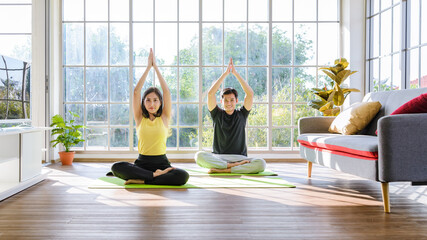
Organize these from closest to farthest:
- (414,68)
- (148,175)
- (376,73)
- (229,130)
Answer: (148,175) < (414,68) < (229,130) < (376,73)

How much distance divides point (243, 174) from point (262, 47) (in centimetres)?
216

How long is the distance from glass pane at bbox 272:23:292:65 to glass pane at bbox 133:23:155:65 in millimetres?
1802

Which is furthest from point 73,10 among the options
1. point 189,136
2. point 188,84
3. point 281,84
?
point 281,84

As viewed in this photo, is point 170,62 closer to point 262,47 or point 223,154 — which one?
point 262,47

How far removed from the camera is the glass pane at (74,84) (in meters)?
5.26

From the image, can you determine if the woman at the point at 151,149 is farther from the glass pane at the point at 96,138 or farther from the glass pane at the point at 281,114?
the glass pane at the point at 281,114

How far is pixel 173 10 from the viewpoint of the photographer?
527cm

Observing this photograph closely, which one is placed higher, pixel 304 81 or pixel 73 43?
pixel 73 43

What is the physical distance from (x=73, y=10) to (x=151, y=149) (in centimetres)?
298

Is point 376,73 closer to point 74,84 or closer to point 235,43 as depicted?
point 235,43

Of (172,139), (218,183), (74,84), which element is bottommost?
(218,183)

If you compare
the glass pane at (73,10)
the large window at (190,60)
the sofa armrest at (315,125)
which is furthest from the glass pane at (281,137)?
the glass pane at (73,10)

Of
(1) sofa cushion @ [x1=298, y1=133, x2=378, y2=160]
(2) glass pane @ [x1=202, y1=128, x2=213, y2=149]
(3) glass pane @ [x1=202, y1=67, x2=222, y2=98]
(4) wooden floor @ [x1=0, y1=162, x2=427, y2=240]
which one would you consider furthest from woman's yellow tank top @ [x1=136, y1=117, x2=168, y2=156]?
(3) glass pane @ [x1=202, y1=67, x2=222, y2=98]

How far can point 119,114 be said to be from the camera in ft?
17.2
